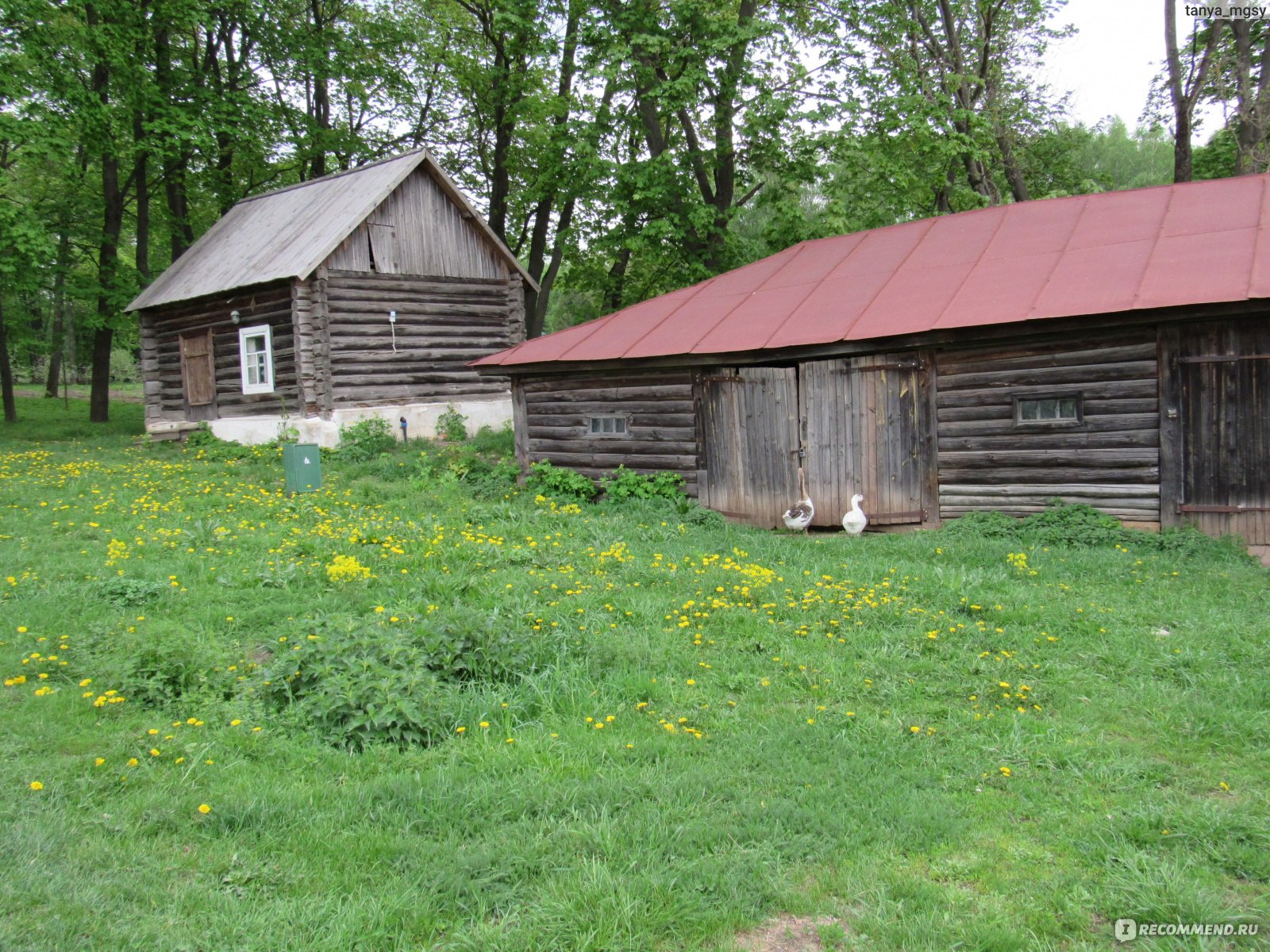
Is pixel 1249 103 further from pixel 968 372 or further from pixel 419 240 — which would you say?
pixel 419 240

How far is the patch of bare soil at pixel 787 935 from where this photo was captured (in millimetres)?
3266

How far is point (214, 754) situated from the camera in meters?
4.72

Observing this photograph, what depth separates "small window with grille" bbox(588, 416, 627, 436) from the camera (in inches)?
542

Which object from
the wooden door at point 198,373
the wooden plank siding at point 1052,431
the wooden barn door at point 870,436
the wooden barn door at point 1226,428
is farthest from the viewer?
the wooden door at point 198,373

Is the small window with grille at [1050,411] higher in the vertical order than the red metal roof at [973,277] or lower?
lower

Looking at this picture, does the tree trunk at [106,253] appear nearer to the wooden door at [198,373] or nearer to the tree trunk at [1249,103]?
the wooden door at [198,373]

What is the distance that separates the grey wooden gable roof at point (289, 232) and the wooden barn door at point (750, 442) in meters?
9.45

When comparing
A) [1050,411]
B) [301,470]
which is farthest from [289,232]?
[1050,411]

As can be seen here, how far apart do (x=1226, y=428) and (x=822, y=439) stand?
176 inches

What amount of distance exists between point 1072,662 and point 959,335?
5559 millimetres

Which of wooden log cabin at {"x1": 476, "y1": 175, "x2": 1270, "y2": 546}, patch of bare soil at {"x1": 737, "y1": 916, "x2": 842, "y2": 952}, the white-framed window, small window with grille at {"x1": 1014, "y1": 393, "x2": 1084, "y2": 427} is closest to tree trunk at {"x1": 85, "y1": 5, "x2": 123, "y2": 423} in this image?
the white-framed window

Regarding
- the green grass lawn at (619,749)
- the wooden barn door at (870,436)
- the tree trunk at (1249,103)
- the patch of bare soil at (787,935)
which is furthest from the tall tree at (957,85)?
the patch of bare soil at (787,935)

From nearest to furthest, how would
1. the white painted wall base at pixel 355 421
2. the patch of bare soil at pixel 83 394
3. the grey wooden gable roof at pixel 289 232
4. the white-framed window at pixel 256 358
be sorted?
the white painted wall base at pixel 355 421
the grey wooden gable roof at pixel 289 232
the white-framed window at pixel 256 358
the patch of bare soil at pixel 83 394

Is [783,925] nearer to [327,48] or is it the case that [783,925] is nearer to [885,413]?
[885,413]
